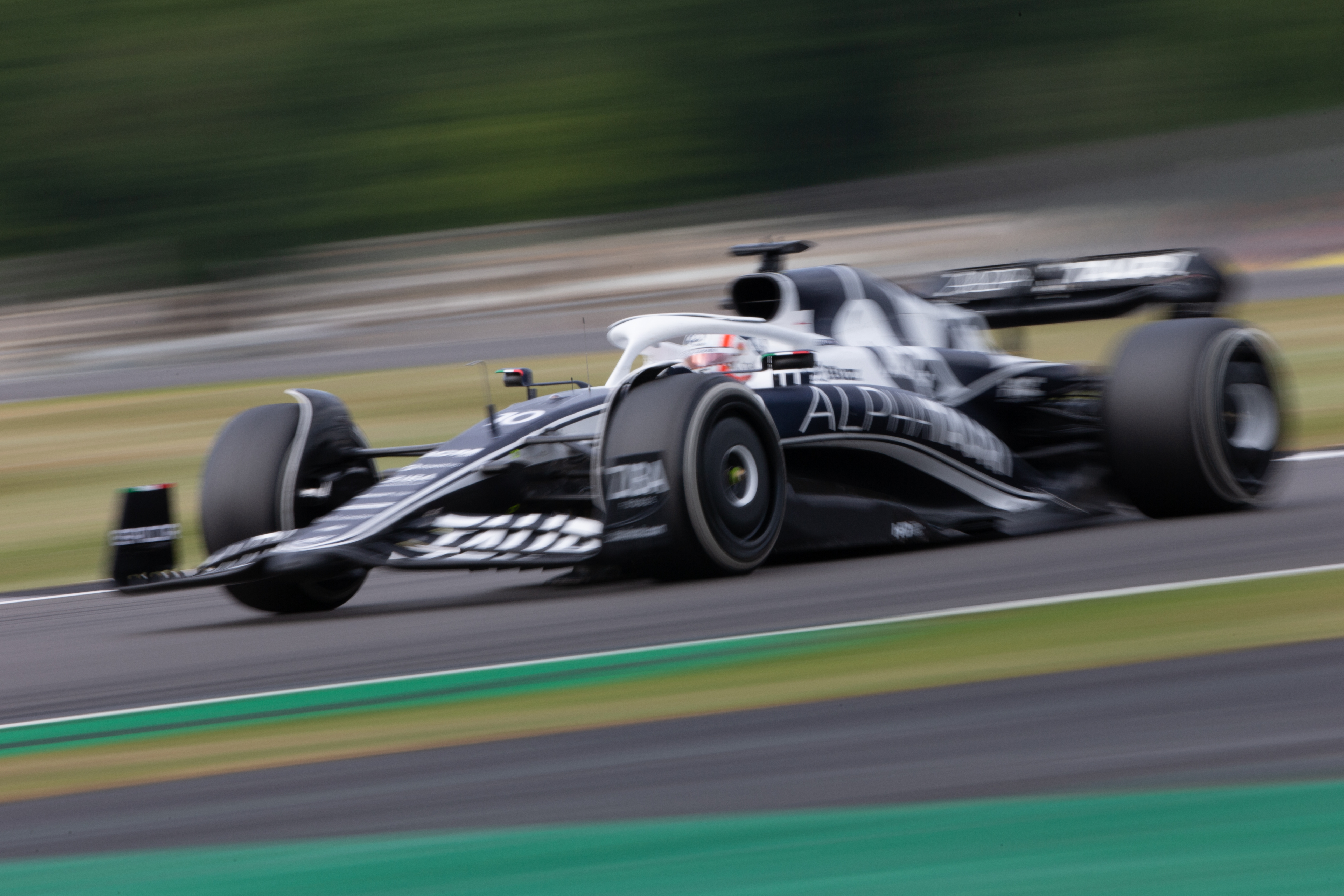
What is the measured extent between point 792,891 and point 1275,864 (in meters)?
0.78

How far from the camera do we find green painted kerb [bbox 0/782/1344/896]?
8.75ft

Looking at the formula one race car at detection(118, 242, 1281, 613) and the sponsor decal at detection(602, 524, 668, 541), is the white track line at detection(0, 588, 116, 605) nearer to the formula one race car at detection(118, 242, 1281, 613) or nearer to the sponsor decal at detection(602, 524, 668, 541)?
the formula one race car at detection(118, 242, 1281, 613)

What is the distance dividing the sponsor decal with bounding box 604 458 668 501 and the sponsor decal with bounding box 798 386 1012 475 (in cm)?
85

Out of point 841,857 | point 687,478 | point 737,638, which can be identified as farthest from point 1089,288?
point 841,857

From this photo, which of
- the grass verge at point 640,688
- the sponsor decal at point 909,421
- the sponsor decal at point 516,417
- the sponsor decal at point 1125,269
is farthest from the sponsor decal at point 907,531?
the sponsor decal at point 1125,269

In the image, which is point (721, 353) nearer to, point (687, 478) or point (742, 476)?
point (742, 476)

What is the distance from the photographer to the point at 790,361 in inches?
250

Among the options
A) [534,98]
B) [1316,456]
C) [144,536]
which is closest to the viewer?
[144,536]

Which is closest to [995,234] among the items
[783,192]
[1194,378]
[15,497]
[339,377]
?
[783,192]

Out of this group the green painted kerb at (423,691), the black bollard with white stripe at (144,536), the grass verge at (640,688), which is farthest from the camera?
the black bollard with white stripe at (144,536)

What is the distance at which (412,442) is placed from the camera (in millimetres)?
13594

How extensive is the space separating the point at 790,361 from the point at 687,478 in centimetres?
100

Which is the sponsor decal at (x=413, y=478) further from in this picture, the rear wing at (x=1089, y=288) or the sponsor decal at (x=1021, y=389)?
the rear wing at (x=1089, y=288)

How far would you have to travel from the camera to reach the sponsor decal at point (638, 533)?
221 inches
